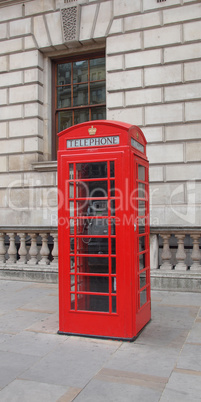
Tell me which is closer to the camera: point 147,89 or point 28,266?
point 28,266

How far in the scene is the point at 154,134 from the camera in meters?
8.90

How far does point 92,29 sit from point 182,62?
8.25ft

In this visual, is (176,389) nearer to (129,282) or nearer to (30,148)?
(129,282)

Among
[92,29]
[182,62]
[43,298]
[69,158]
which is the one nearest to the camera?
[69,158]

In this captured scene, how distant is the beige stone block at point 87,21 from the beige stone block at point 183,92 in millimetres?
2577

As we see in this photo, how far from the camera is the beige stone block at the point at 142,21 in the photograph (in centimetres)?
883

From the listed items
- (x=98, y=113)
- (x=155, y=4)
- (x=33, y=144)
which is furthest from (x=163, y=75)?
(x=33, y=144)

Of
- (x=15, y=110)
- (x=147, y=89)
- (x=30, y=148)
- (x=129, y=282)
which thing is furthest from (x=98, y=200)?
(x=15, y=110)

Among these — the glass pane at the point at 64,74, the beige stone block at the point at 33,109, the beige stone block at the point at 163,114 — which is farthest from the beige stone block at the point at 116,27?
the beige stone block at the point at 33,109

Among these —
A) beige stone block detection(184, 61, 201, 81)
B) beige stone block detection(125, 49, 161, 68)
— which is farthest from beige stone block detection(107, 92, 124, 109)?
beige stone block detection(184, 61, 201, 81)

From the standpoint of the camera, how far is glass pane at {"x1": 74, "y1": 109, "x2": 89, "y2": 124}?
10.1 metres

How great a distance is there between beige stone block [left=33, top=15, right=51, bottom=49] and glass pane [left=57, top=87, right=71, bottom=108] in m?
1.19

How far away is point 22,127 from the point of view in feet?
33.3

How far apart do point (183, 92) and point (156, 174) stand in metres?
1.98
